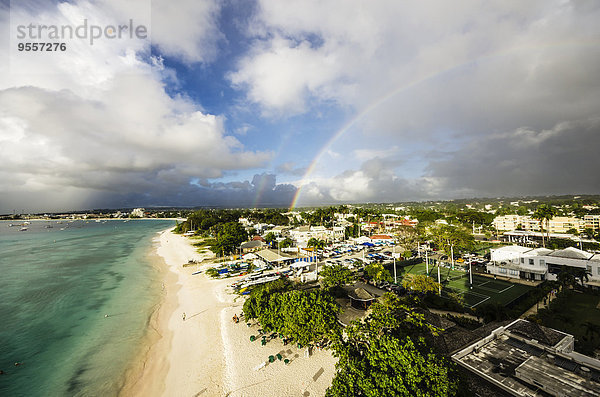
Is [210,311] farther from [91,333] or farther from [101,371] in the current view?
[91,333]

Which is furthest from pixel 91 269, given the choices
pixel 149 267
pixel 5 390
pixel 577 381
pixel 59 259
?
pixel 577 381

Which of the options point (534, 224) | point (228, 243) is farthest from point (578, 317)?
point (534, 224)

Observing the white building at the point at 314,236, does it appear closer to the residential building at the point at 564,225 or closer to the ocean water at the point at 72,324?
the ocean water at the point at 72,324

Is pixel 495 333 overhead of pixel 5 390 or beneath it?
overhead

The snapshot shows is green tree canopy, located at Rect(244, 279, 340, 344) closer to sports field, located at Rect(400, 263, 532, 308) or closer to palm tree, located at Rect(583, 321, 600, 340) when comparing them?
sports field, located at Rect(400, 263, 532, 308)

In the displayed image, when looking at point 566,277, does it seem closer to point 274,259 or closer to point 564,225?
point 274,259

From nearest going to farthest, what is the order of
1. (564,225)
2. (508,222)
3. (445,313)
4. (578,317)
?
(578,317), (445,313), (564,225), (508,222)

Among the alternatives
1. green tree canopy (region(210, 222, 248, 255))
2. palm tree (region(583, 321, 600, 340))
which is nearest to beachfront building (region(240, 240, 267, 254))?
green tree canopy (region(210, 222, 248, 255))
